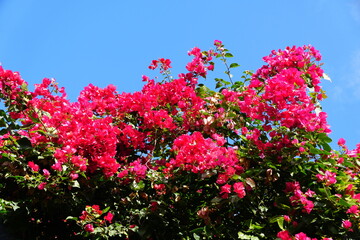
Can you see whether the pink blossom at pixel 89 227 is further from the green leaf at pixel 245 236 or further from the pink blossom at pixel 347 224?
the pink blossom at pixel 347 224

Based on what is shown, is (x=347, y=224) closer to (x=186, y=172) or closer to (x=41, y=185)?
(x=186, y=172)

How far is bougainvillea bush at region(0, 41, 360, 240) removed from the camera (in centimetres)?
322

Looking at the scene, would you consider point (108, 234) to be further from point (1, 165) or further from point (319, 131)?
point (319, 131)

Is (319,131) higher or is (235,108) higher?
(235,108)

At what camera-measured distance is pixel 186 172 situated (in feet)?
11.3

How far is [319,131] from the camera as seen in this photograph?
11.0 ft

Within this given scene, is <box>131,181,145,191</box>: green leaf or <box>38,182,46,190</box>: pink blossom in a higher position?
<box>131,181,145,191</box>: green leaf

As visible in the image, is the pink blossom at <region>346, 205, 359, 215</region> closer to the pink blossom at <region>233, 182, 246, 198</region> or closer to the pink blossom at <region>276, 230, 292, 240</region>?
the pink blossom at <region>276, 230, 292, 240</region>

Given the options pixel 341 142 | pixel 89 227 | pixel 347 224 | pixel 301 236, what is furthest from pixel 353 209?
pixel 89 227

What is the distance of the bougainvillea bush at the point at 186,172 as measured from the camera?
3.22 meters

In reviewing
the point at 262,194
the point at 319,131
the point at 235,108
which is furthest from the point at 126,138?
the point at 319,131

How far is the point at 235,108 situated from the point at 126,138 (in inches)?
46.4

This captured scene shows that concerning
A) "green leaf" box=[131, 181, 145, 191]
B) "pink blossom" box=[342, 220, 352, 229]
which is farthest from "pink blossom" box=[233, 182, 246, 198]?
"green leaf" box=[131, 181, 145, 191]

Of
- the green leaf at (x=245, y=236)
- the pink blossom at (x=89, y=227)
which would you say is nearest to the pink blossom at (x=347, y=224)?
the green leaf at (x=245, y=236)
